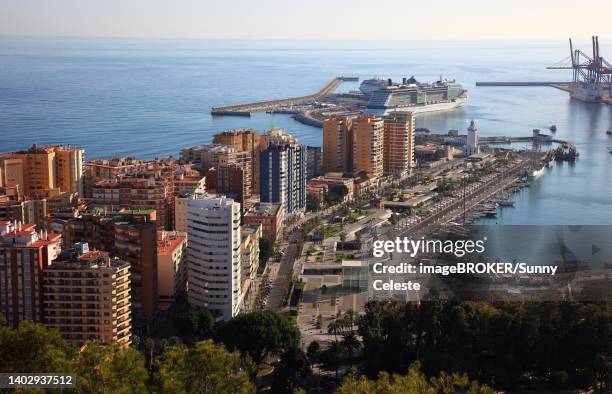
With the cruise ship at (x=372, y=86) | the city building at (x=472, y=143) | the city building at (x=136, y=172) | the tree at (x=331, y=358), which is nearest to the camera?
the tree at (x=331, y=358)

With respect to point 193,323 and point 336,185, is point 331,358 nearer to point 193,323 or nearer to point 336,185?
point 193,323

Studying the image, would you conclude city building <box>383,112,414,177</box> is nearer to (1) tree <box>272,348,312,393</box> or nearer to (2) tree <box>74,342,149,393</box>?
(1) tree <box>272,348,312,393</box>

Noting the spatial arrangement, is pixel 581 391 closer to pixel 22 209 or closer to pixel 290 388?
pixel 290 388

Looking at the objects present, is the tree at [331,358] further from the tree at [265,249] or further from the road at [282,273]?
Result: the tree at [265,249]

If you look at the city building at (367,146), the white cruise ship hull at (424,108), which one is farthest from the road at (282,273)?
the white cruise ship hull at (424,108)

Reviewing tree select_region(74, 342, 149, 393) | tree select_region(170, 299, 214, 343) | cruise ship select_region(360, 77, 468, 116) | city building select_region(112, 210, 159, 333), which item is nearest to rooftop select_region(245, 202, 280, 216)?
city building select_region(112, 210, 159, 333)

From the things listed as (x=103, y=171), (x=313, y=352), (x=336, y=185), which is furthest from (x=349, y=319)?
(x=336, y=185)

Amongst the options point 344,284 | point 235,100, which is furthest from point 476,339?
point 235,100
